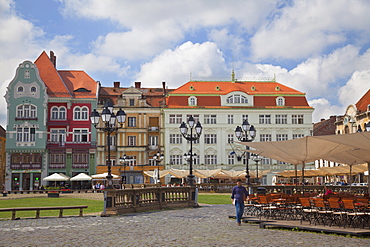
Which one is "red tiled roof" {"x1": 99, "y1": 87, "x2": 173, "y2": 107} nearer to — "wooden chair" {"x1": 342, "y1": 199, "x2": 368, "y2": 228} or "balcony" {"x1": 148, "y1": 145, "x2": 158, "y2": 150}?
"balcony" {"x1": 148, "y1": 145, "x2": 158, "y2": 150}

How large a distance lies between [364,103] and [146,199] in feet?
155

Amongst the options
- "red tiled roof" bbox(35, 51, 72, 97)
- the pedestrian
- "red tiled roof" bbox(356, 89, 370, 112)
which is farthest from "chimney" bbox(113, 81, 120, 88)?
the pedestrian

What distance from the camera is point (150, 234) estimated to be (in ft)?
42.2

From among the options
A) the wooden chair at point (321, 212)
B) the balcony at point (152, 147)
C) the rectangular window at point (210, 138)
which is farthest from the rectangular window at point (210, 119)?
the wooden chair at point (321, 212)

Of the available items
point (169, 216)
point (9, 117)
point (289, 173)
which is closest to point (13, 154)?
point (9, 117)

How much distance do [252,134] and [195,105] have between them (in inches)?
1354

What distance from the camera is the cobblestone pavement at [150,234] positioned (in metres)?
11.3

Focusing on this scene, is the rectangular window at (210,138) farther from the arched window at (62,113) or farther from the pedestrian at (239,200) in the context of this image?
the pedestrian at (239,200)

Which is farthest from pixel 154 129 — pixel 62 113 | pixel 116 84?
pixel 62 113

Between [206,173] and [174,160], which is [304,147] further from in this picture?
[174,160]

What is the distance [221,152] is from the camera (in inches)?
2359

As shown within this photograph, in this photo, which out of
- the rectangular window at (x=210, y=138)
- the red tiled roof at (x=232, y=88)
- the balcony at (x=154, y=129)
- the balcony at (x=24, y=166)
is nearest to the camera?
the balcony at (x=24, y=166)

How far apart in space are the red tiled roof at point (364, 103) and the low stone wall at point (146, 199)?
42389 millimetres

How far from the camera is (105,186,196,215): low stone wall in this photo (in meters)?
18.6
